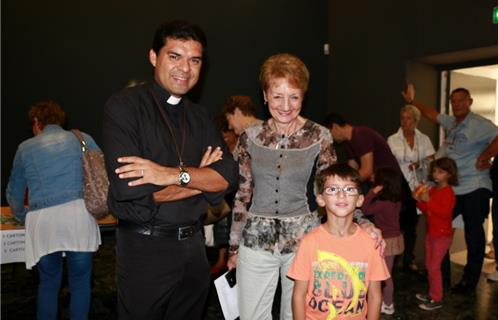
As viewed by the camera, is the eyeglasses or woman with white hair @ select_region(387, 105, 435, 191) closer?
the eyeglasses

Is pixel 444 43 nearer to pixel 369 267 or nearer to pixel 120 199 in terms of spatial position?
pixel 369 267

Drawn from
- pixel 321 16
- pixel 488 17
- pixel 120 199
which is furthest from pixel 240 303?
pixel 321 16

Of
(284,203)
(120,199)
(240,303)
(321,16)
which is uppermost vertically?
(321,16)

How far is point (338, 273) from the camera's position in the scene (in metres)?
1.84

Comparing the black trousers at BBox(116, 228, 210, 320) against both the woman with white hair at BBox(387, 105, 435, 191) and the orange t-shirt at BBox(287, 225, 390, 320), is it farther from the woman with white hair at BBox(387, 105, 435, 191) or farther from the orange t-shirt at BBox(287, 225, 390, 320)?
the woman with white hair at BBox(387, 105, 435, 191)

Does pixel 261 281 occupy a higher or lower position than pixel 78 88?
lower

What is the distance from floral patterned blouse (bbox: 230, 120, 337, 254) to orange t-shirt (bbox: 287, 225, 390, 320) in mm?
174

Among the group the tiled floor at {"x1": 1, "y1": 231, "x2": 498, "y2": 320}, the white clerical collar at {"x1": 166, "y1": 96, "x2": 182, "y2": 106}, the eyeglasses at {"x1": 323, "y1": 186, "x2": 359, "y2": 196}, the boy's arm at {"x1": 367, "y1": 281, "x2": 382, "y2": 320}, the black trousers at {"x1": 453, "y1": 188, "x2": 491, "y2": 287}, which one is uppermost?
the white clerical collar at {"x1": 166, "y1": 96, "x2": 182, "y2": 106}

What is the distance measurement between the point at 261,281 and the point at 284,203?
0.38m

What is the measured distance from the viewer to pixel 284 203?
2.06 metres

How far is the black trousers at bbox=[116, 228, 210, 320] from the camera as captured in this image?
1735 mm

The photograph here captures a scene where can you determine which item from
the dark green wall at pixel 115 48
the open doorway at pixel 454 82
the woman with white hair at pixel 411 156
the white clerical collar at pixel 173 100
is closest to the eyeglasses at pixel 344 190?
the white clerical collar at pixel 173 100

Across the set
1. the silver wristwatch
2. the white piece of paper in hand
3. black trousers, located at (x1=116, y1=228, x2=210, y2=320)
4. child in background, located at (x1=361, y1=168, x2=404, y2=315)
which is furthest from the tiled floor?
the silver wristwatch

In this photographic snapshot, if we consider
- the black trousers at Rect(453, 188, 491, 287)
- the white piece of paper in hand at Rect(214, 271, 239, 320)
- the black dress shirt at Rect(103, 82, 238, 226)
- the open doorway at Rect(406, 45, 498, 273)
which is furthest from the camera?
the open doorway at Rect(406, 45, 498, 273)
